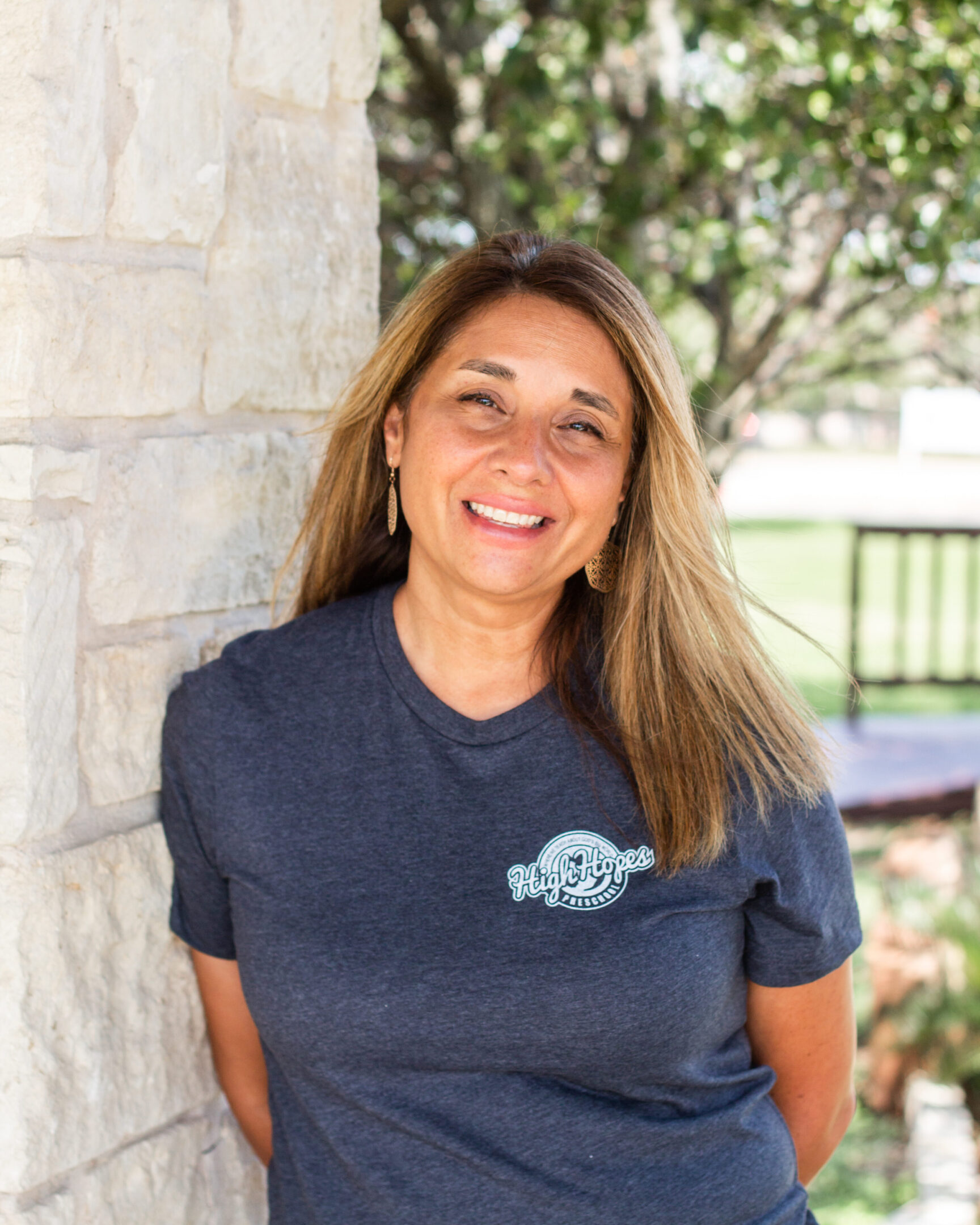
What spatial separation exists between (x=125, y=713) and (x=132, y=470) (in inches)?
11.1

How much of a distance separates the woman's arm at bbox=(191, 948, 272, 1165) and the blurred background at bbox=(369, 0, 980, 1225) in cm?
143

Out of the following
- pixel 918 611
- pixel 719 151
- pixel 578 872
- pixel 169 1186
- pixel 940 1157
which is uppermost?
pixel 719 151

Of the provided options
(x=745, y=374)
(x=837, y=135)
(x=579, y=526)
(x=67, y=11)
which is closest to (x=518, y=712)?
(x=579, y=526)

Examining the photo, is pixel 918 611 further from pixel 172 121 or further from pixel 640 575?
pixel 172 121

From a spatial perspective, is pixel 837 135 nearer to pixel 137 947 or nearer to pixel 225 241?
pixel 225 241

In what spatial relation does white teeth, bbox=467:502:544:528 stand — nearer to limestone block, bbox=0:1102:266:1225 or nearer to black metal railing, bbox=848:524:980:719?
black metal railing, bbox=848:524:980:719

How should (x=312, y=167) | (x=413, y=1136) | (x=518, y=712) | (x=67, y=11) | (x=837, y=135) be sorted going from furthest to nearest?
1. (x=837, y=135)
2. (x=312, y=167)
3. (x=518, y=712)
4. (x=413, y=1136)
5. (x=67, y=11)

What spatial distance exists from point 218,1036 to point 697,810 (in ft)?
2.22

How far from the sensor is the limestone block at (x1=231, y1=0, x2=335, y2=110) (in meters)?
1.62

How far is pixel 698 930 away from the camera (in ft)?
5.05

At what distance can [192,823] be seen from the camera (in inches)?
61.2

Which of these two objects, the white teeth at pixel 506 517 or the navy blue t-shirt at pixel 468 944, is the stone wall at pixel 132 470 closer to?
the navy blue t-shirt at pixel 468 944

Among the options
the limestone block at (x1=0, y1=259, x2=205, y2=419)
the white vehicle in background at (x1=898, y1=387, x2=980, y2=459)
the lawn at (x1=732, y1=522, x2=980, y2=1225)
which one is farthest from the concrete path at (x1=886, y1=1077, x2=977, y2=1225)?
the limestone block at (x1=0, y1=259, x2=205, y2=419)

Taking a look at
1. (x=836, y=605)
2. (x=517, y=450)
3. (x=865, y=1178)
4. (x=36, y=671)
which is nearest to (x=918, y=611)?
(x=836, y=605)
